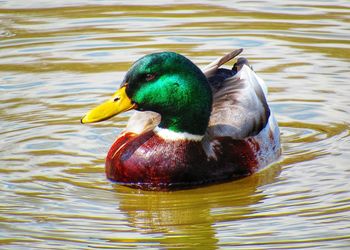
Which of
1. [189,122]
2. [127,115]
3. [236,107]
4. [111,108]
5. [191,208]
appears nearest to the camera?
[191,208]

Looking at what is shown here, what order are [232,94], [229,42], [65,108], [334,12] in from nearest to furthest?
[232,94] < [65,108] < [229,42] < [334,12]

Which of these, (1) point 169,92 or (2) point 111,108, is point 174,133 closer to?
(1) point 169,92

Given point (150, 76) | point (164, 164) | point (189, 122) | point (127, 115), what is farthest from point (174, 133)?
point (127, 115)

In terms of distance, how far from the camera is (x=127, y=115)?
11148 mm

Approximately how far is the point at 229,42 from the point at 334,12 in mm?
1932

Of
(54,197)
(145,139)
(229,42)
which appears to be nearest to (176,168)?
(145,139)

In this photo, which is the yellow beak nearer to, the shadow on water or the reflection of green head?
the reflection of green head

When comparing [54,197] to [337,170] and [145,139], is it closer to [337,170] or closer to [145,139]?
[145,139]

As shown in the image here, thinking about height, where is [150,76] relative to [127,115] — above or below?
above

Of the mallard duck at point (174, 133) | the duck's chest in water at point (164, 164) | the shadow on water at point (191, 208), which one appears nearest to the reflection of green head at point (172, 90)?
the mallard duck at point (174, 133)

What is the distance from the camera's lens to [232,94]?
980 cm

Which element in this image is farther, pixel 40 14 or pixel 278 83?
pixel 40 14

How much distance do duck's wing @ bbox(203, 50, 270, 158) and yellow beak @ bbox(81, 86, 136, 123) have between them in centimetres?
76

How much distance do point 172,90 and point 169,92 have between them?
3cm
